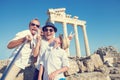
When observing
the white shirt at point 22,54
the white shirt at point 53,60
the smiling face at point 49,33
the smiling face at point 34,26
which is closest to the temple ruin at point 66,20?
the smiling face at point 34,26

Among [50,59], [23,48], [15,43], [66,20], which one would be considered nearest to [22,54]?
[23,48]

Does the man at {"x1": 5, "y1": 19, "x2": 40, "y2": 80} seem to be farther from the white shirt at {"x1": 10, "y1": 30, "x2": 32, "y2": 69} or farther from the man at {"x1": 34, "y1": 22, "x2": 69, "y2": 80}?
the man at {"x1": 34, "y1": 22, "x2": 69, "y2": 80}

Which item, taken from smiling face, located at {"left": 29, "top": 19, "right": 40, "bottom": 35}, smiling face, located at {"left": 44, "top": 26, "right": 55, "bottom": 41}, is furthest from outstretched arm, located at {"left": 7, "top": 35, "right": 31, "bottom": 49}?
smiling face, located at {"left": 44, "top": 26, "right": 55, "bottom": 41}

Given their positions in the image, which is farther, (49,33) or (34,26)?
(34,26)

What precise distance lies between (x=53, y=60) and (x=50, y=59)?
84 mm

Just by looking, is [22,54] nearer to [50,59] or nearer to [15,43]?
[15,43]

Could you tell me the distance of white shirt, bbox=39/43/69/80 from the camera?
4898 mm

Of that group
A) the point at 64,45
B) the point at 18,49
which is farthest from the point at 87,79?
the point at 18,49

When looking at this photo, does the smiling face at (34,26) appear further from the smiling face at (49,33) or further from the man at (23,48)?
the smiling face at (49,33)

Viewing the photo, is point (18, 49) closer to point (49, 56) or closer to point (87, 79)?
point (49, 56)

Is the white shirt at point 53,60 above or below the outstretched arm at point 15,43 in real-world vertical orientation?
below

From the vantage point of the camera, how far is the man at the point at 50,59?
4.86 meters

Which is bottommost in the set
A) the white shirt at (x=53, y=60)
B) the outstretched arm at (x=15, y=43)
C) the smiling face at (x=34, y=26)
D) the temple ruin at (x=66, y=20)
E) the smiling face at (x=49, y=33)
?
the white shirt at (x=53, y=60)

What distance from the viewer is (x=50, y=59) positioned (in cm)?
493
